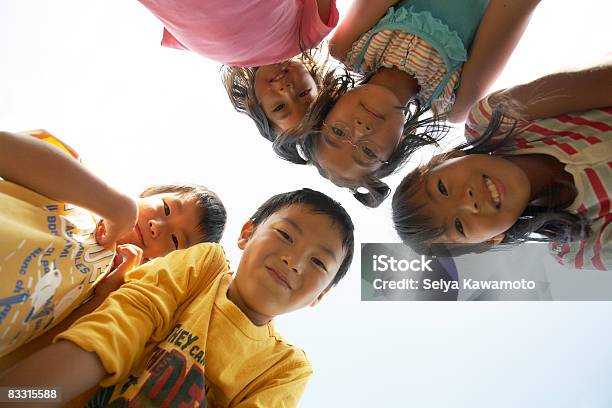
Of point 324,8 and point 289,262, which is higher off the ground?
point 324,8

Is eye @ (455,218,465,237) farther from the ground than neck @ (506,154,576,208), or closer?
closer

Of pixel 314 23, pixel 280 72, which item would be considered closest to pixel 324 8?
pixel 314 23

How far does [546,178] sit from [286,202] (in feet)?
1.39

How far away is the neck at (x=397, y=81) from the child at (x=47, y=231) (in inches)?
20.4

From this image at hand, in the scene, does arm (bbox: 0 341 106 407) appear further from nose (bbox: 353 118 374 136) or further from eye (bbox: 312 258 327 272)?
nose (bbox: 353 118 374 136)

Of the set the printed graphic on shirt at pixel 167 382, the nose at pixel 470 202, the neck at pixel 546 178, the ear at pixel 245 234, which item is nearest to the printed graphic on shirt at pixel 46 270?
the printed graphic on shirt at pixel 167 382

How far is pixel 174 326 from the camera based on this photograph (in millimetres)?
659

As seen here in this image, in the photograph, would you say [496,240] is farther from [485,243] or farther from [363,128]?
[363,128]

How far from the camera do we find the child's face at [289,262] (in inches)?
27.6

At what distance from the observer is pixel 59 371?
1.72 ft

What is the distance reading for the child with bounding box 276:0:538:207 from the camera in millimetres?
844

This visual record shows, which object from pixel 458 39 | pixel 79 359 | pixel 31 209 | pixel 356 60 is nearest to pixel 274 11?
pixel 356 60

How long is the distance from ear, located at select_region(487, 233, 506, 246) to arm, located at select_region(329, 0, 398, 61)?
1.50 ft

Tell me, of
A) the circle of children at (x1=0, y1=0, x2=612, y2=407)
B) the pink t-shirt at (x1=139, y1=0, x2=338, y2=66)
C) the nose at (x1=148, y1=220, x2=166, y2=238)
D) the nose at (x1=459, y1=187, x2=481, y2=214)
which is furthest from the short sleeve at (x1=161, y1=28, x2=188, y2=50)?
the nose at (x1=459, y1=187, x2=481, y2=214)
